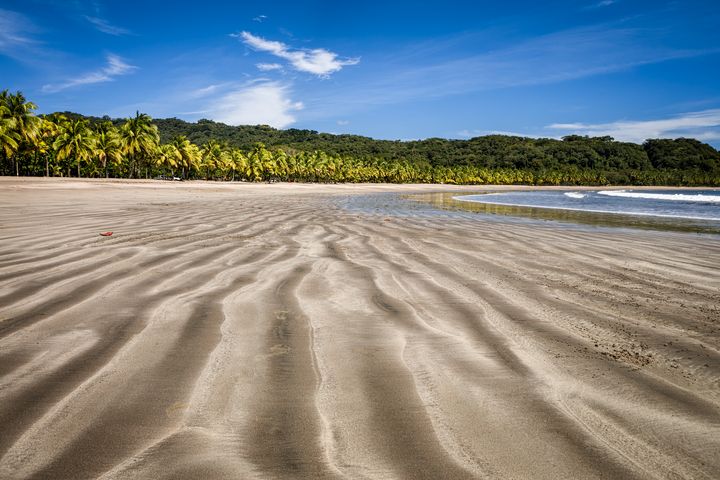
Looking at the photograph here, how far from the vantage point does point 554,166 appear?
529ft

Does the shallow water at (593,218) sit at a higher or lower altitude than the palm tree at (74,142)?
lower

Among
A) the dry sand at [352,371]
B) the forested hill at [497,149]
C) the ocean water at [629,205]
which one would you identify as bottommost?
the dry sand at [352,371]

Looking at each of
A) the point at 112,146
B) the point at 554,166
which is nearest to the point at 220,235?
the point at 112,146

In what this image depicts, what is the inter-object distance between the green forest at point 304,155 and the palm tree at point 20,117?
0.34ft

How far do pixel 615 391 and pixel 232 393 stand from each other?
2183 mm

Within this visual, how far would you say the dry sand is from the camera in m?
1.78

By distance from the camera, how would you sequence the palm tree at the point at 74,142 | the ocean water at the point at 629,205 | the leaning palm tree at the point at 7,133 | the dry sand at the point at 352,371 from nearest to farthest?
the dry sand at the point at 352,371
the ocean water at the point at 629,205
the leaning palm tree at the point at 7,133
the palm tree at the point at 74,142

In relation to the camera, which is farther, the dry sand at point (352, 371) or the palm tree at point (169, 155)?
the palm tree at point (169, 155)

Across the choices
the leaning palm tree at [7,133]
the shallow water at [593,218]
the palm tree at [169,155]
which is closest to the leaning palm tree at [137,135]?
the palm tree at [169,155]

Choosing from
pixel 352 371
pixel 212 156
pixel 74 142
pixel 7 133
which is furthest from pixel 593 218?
pixel 212 156

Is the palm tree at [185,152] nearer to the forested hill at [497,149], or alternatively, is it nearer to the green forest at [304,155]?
the green forest at [304,155]

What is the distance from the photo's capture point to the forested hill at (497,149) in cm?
15938

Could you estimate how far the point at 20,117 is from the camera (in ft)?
154

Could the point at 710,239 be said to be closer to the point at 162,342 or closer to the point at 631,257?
the point at 631,257
